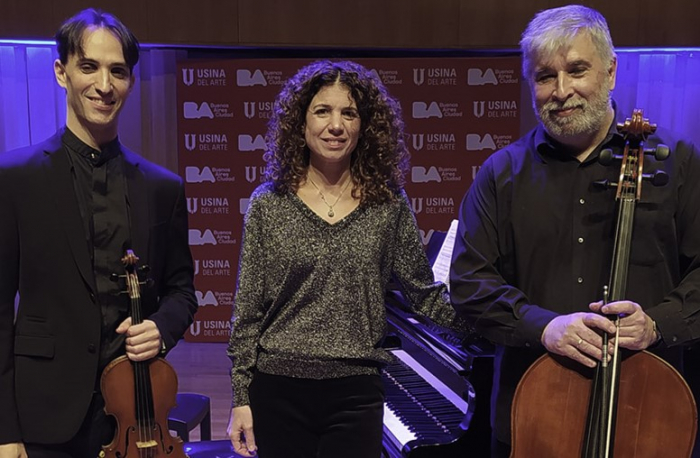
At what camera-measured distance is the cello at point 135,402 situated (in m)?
1.66

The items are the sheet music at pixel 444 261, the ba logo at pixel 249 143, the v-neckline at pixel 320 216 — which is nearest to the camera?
the v-neckline at pixel 320 216

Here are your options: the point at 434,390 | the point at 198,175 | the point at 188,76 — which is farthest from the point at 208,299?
the point at 434,390

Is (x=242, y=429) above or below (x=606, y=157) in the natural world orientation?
below

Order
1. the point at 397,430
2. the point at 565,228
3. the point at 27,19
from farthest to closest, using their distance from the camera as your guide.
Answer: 1. the point at 27,19
2. the point at 397,430
3. the point at 565,228

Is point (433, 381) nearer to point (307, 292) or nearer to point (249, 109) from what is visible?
point (307, 292)

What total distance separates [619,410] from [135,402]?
1.13 m

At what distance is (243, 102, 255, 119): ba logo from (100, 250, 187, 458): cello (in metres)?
4.06

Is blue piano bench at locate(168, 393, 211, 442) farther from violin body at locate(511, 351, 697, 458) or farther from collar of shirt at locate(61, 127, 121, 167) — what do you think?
violin body at locate(511, 351, 697, 458)

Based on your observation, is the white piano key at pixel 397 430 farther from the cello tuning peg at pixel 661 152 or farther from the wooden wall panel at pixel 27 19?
the wooden wall panel at pixel 27 19

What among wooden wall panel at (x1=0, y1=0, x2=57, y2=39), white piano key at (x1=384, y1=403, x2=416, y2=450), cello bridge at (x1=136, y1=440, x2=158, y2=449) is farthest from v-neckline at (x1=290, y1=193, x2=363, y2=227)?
wooden wall panel at (x1=0, y1=0, x2=57, y2=39)

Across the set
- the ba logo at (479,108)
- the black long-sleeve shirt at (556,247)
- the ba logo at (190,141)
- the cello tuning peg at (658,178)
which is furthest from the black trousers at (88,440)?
the ba logo at (479,108)

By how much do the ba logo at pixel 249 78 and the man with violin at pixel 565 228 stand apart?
4.14m

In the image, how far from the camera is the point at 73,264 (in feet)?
5.56

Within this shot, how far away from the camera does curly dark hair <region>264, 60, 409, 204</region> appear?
181cm
